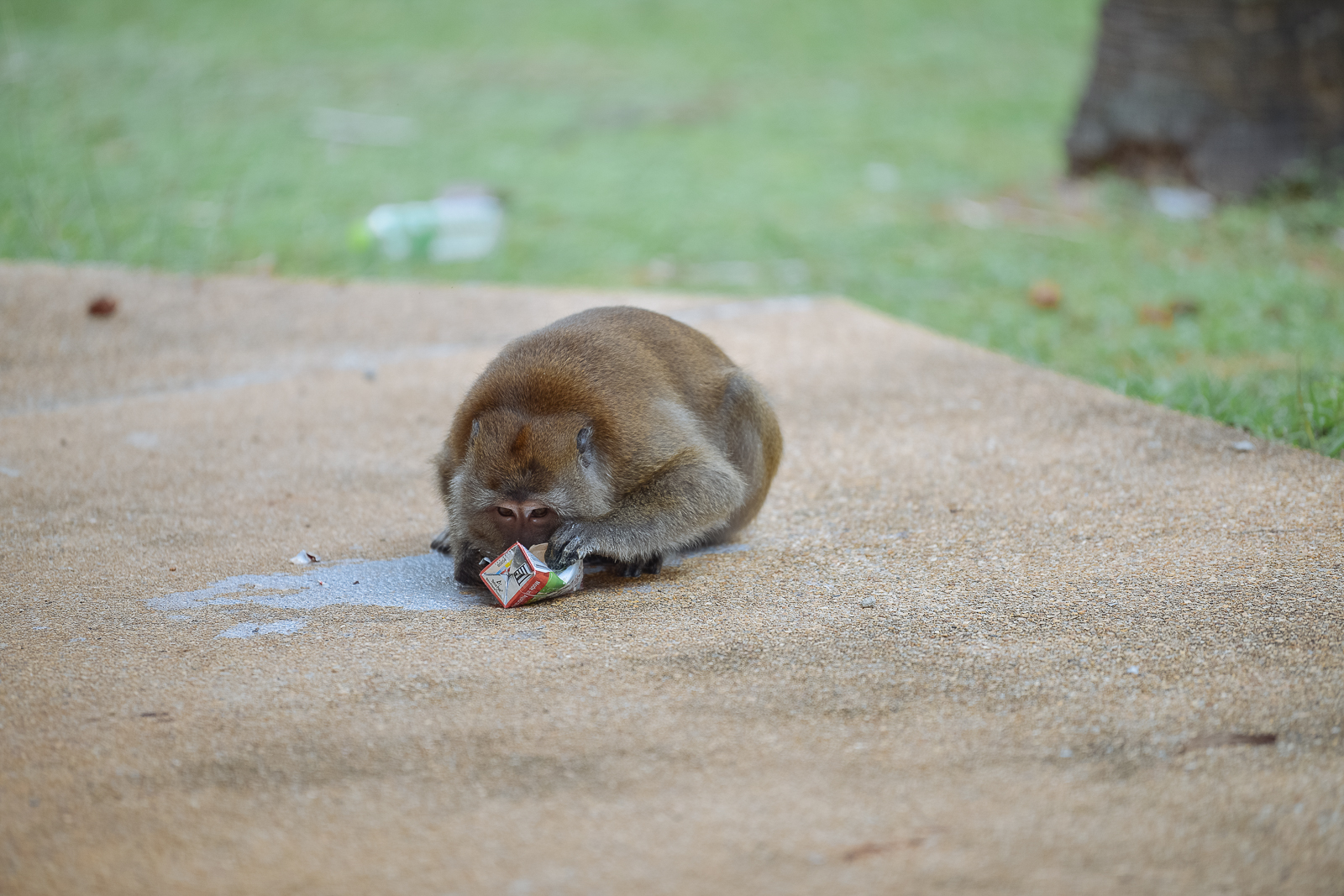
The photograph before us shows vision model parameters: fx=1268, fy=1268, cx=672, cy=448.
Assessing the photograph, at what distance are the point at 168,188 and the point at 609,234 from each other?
12.3 ft

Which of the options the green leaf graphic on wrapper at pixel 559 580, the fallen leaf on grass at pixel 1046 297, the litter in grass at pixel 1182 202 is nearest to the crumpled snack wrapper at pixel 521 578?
the green leaf graphic on wrapper at pixel 559 580

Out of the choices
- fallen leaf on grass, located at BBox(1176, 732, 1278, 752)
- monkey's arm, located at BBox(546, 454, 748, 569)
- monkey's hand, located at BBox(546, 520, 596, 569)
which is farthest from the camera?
monkey's arm, located at BBox(546, 454, 748, 569)

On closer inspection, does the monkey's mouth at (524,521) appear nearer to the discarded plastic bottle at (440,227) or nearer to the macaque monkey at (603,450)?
the macaque monkey at (603,450)

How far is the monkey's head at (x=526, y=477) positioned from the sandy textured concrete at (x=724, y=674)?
0.26 m

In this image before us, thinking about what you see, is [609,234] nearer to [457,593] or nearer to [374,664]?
[457,593]

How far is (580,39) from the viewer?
17.4 m

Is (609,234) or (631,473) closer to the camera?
(631,473)

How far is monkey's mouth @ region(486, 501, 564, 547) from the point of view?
378 cm

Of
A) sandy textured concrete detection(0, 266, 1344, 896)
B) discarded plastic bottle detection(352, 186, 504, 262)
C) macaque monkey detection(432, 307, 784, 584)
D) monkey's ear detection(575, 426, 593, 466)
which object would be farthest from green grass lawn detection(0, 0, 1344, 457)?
monkey's ear detection(575, 426, 593, 466)

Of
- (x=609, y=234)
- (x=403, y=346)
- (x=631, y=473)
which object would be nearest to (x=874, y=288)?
(x=609, y=234)

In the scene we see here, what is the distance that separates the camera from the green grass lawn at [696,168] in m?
8.23

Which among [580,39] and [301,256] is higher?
[580,39]

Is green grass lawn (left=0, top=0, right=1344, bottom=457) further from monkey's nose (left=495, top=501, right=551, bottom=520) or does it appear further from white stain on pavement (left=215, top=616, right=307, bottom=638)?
white stain on pavement (left=215, top=616, right=307, bottom=638)

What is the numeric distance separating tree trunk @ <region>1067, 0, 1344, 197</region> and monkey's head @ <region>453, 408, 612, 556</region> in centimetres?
846
